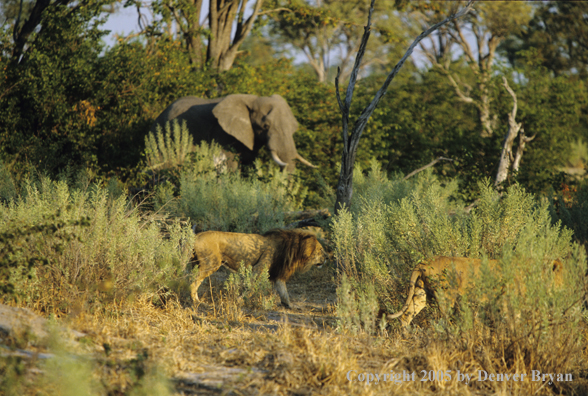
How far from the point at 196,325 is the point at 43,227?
1486 mm

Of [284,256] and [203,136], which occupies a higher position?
[203,136]

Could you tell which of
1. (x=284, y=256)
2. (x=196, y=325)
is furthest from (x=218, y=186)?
(x=196, y=325)

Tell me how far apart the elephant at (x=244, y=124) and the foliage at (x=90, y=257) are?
5866mm

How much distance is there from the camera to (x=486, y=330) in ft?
13.9

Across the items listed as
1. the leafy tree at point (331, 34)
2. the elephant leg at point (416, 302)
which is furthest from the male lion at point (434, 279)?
the leafy tree at point (331, 34)

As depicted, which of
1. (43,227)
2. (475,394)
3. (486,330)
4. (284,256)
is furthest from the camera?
(284,256)

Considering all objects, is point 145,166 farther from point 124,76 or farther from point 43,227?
point 43,227

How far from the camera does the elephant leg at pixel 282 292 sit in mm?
6219

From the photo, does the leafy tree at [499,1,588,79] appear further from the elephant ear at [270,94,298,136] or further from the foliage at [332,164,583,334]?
the foliage at [332,164,583,334]

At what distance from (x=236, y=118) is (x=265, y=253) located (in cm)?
567

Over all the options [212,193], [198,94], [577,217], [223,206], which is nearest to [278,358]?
[223,206]

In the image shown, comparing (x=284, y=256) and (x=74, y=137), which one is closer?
(x=284, y=256)

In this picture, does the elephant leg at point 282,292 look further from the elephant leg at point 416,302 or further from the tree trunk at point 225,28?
the tree trunk at point 225,28

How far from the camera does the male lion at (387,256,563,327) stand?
4.67 m
